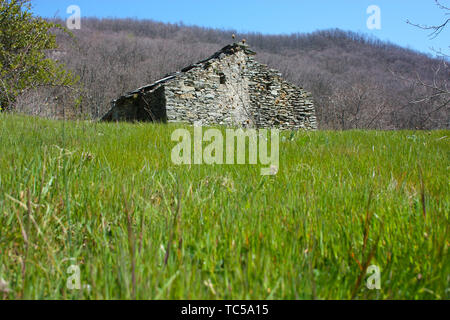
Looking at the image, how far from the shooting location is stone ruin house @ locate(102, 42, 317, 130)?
49.6 feet

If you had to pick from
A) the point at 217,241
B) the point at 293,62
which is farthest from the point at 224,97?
the point at 293,62

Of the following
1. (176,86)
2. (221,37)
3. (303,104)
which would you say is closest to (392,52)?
(221,37)

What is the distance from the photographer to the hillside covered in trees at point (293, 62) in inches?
1801

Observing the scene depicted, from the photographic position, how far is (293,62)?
3440 inches

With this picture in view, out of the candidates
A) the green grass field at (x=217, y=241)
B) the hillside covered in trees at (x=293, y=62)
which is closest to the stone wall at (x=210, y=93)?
the green grass field at (x=217, y=241)

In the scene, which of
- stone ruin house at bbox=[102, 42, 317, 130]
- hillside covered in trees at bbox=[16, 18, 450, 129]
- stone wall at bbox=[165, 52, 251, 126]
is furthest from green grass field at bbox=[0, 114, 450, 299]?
hillside covered in trees at bbox=[16, 18, 450, 129]

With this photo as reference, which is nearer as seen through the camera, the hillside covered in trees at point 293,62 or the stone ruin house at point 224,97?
the stone ruin house at point 224,97

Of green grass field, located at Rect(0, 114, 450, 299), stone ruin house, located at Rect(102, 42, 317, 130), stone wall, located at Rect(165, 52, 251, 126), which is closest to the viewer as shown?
green grass field, located at Rect(0, 114, 450, 299)

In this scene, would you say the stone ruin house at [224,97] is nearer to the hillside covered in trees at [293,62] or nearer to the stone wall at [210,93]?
the stone wall at [210,93]

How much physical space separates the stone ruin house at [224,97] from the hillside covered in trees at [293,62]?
1775cm

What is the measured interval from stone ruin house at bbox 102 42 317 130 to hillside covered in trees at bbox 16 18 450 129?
17751mm

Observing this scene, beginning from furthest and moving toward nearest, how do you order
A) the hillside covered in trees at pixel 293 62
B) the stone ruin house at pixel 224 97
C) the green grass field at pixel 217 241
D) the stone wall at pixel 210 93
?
1. the hillside covered in trees at pixel 293 62
2. the stone ruin house at pixel 224 97
3. the stone wall at pixel 210 93
4. the green grass field at pixel 217 241

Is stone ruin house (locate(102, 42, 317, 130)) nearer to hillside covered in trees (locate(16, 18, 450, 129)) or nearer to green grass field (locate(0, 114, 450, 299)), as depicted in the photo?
green grass field (locate(0, 114, 450, 299))
